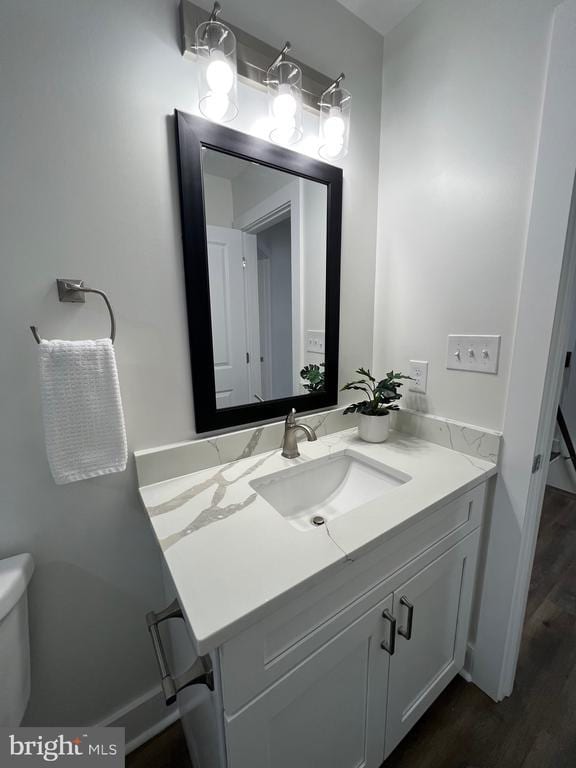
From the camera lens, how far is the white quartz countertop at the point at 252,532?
21.0 inches

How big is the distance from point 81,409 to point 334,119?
1165mm

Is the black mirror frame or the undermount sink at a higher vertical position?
the black mirror frame

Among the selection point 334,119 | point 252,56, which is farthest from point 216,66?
point 334,119

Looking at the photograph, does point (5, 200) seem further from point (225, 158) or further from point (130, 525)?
point (130, 525)

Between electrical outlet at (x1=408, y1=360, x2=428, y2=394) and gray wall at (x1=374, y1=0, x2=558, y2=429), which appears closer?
gray wall at (x1=374, y1=0, x2=558, y2=429)

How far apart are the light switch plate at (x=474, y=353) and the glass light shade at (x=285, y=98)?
863 millimetres

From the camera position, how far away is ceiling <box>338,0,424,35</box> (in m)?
1.07

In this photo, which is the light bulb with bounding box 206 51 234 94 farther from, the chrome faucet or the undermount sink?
the undermount sink

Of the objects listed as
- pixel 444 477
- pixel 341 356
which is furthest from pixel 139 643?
pixel 341 356

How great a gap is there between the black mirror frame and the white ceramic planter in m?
0.24

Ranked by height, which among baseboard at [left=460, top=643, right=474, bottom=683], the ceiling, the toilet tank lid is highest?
the ceiling

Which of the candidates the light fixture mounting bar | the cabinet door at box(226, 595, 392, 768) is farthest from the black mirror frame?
the cabinet door at box(226, 595, 392, 768)

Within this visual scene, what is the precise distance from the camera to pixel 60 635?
2.84 ft

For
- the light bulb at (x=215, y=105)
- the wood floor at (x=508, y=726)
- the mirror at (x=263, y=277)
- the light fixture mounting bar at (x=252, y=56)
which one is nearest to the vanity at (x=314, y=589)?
the wood floor at (x=508, y=726)
